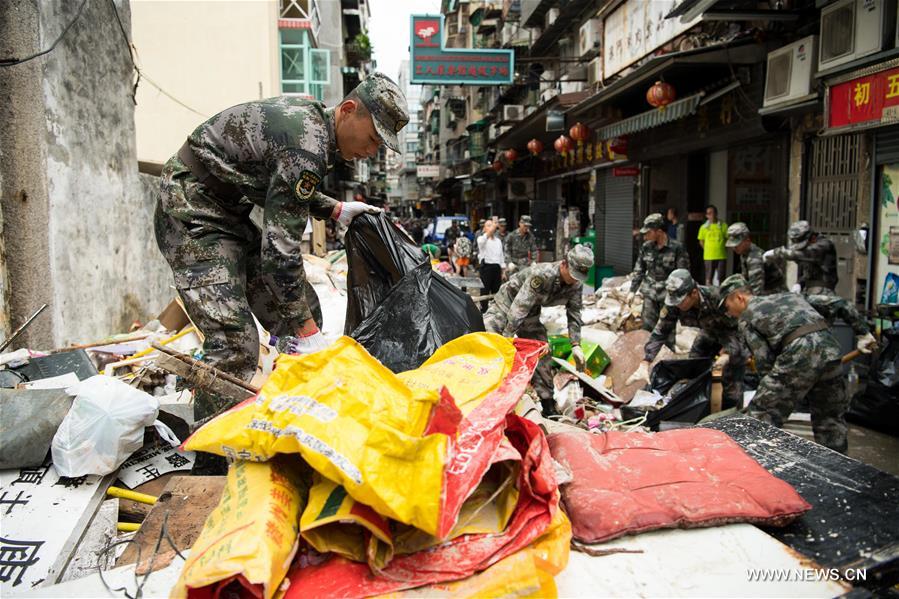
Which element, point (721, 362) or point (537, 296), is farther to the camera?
point (721, 362)

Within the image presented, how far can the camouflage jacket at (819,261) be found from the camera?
6546mm

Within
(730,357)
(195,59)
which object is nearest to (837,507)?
(730,357)

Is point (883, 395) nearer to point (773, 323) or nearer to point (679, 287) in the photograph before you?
point (773, 323)

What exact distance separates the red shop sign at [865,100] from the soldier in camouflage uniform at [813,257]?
1167mm

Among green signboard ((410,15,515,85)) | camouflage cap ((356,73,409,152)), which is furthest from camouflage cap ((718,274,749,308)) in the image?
green signboard ((410,15,515,85))

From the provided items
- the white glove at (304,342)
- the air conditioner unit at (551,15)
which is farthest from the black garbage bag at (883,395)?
the air conditioner unit at (551,15)

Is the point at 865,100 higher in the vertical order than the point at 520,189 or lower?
lower

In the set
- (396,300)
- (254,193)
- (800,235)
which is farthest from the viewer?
(800,235)

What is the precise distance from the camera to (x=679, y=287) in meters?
4.71

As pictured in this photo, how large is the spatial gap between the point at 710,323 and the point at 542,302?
136cm

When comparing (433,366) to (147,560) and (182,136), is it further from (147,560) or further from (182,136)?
(182,136)

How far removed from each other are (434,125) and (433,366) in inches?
2625

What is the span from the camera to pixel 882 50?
588 cm

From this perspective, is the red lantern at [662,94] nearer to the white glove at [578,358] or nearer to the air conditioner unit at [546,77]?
the white glove at [578,358]
